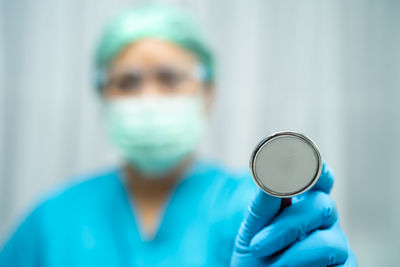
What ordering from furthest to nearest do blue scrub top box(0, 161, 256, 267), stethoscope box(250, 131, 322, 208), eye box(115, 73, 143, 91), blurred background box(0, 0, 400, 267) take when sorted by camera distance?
blurred background box(0, 0, 400, 267) → eye box(115, 73, 143, 91) → blue scrub top box(0, 161, 256, 267) → stethoscope box(250, 131, 322, 208)

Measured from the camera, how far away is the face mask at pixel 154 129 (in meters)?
0.95

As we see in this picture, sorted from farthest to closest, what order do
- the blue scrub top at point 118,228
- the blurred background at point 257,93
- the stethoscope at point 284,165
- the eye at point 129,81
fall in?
the blurred background at point 257,93, the eye at point 129,81, the blue scrub top at point 118,228, the stethoscope at point 284,165

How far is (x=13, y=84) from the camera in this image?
1.44 m

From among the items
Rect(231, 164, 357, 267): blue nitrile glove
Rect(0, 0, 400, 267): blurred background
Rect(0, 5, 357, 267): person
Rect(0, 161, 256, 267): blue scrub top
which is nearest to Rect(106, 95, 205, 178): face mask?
Rect(0, 5, 357, 267): person

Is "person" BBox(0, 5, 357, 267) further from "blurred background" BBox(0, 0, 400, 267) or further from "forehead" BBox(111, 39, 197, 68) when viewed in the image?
"blurred background" BBox(0, 0, 400, 267)

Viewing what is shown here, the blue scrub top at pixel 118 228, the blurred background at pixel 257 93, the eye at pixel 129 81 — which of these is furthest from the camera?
the blurred background at pixel 257 93

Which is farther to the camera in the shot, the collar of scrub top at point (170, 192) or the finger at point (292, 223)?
the collar of scrub top at point (170, 192)

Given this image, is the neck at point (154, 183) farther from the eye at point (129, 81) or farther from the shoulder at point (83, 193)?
the eye at point (129, 81)

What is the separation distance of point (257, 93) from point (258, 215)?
1.01m

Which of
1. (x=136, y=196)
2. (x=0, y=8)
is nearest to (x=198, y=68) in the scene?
(x=136, y=196)

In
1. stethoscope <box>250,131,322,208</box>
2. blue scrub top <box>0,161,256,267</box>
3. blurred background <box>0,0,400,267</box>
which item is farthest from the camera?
blurred background <box>0,0,400,267</box>

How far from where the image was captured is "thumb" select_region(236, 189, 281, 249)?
0.41 metres

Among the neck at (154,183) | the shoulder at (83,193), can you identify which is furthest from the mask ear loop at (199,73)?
the shoulder at (83,193)

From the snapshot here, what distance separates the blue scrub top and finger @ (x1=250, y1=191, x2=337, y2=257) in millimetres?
301
